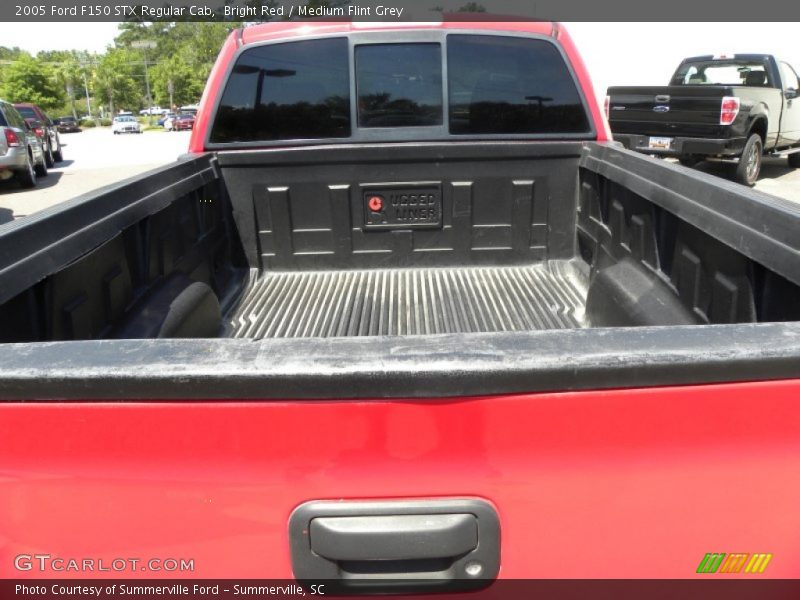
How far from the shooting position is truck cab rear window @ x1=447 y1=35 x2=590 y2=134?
138 inches

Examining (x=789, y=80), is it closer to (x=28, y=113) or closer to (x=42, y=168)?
(x=42, y=168)

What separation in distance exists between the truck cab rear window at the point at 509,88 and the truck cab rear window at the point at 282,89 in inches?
24.0

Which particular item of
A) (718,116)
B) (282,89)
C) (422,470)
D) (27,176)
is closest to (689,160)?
(718,116)

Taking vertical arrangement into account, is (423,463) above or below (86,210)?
below

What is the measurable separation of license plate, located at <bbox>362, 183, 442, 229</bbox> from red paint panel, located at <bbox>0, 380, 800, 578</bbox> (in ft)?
8.59

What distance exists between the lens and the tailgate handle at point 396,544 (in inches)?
40.7

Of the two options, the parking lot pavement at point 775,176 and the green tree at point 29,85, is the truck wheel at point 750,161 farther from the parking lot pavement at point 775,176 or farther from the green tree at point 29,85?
the green tree at point 29,85

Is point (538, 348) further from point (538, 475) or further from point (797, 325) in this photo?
point (797, 325)

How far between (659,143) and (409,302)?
901cm

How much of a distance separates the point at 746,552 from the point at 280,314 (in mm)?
2438

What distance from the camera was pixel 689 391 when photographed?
100 centimetres

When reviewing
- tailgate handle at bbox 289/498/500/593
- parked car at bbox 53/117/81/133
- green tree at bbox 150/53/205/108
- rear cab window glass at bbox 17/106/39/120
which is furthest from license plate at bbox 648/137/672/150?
green tree at bbox 150/53/205/108

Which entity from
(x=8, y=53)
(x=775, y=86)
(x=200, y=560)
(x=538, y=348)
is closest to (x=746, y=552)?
(x=538, y=348)

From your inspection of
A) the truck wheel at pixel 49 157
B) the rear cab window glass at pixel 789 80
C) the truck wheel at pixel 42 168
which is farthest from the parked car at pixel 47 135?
the rear cab window glass at pixel 789 80
